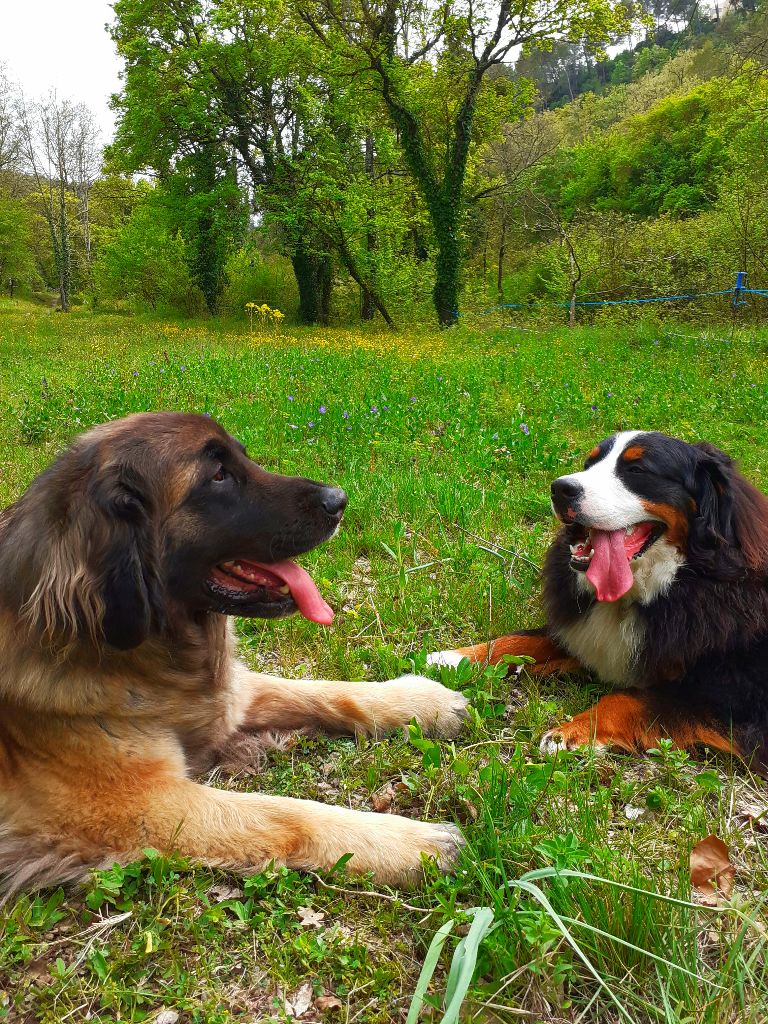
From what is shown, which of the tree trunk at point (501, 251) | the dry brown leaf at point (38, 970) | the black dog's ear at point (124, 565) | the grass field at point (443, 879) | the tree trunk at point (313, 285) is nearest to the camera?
the grass field at point (443, 879)

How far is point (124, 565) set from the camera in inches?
76.5

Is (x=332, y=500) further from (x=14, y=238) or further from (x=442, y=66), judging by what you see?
(x=14, y=238)

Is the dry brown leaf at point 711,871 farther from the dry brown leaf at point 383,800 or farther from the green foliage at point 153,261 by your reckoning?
the green foliage at point 153,261

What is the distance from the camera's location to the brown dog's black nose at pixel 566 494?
2.76 meters

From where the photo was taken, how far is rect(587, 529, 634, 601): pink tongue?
267 cm

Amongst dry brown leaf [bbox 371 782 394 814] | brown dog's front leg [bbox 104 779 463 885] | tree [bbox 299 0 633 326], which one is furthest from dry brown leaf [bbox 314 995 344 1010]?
tree [bbox 299 0 633 326]

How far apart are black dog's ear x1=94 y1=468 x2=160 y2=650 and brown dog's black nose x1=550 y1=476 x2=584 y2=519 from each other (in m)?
1.71

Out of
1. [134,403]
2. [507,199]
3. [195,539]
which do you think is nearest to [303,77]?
[507,199]

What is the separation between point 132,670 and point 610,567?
193 centimetres

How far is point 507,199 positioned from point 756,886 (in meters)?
39.8

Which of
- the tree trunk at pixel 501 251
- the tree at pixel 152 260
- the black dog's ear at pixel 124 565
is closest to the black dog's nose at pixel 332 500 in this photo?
the black dog's ear at pixel 124 565

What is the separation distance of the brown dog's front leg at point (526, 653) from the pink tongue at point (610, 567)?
21.2 inches

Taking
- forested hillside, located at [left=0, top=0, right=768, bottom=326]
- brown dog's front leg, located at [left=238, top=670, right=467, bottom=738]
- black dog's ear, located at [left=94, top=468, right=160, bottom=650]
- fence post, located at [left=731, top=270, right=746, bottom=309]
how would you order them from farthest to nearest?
forested hillside, located at [left=0, top=0, right=768, bottom=326]
fence post, located at [left=731, top=270, right=746, bottom=309]
brown dog's front leg, located at [left=238, top=670, right=467, bottom=738]
black dog's ear, located at [left=94, top=468, right=160, bottom=650]

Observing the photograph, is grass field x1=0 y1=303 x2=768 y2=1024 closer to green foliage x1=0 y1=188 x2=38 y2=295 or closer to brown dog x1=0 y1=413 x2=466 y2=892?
brown dog x1=0 y1=413 x2=466 y2=892
